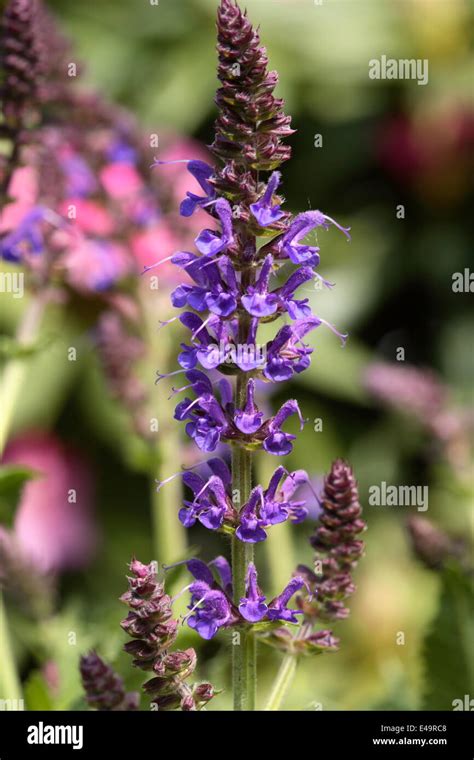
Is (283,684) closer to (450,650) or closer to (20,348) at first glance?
(450,650)

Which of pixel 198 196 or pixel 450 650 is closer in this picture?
pixel 198 196

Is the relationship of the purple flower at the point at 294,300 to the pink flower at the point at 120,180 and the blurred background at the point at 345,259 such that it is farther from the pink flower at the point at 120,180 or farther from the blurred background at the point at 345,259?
the blurred background at the point at 345,259

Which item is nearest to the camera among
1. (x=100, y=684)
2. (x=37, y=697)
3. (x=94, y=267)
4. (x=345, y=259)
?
(x=100, y=684)

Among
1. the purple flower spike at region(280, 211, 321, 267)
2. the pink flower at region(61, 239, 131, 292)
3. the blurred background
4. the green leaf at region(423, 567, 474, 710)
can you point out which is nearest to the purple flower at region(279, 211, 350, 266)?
the purple flower spike at region(280, 211, 321, 267)

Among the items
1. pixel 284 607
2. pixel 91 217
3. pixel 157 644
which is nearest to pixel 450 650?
pixel 284 607

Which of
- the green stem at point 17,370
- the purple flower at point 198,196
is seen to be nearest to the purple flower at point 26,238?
the green stem at point 17,370

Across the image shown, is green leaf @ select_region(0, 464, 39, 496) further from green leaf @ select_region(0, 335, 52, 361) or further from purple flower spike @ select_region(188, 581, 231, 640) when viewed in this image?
purple flower spike @ select_region(188, 581, 231, 640)
